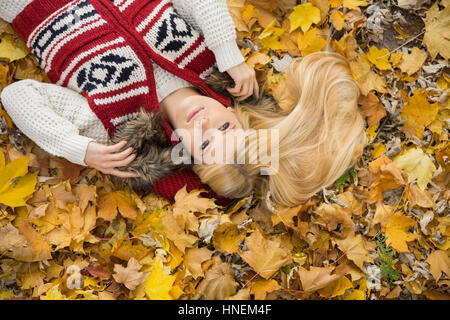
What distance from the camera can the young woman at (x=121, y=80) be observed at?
233cm

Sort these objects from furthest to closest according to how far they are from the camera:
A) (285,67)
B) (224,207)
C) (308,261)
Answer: (285,67)
(224,207)
(308,261)

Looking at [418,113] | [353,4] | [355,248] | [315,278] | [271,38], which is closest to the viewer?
[315,278]

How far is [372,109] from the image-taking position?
8.05 ft

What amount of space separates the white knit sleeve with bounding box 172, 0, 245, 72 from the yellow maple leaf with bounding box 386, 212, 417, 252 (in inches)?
50.1

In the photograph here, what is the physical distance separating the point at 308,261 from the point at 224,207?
1.89 ft

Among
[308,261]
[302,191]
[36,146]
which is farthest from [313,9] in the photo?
[36,146]

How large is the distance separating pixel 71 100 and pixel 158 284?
1188 millimetres

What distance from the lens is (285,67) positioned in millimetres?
2643

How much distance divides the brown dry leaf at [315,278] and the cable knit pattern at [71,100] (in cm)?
127

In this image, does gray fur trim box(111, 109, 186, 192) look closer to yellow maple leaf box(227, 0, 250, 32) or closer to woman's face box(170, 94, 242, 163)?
woman's face box(170, 94, 242, 163)

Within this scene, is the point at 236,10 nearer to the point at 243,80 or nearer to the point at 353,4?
the point at 243,80

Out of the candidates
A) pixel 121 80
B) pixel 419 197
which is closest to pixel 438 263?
pixel 419 197

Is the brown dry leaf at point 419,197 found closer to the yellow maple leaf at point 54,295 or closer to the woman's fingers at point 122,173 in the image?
the woman's fingers at point 122,173

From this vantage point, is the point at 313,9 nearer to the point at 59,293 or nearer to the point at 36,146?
the point at 36,146
